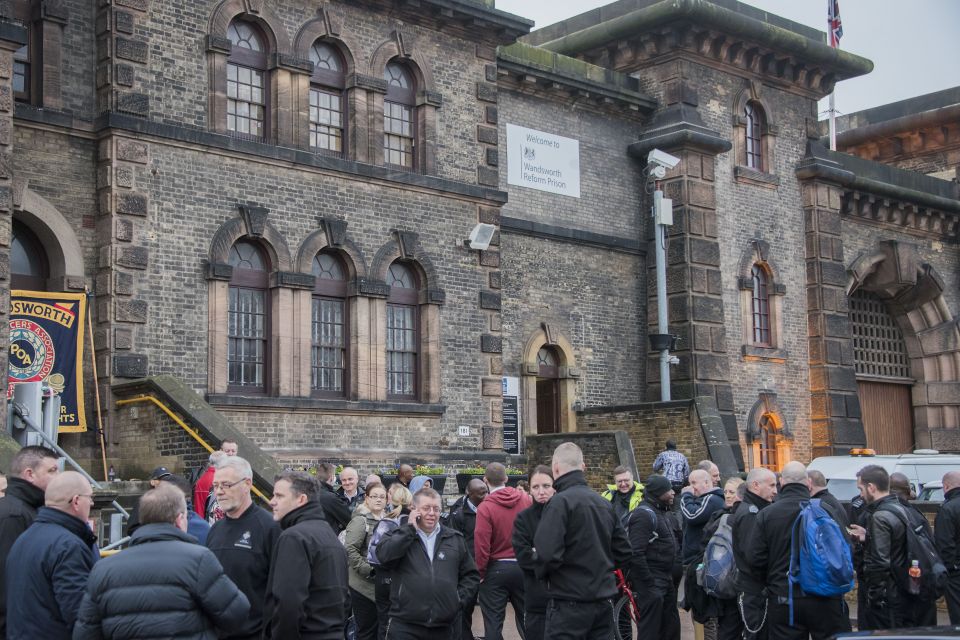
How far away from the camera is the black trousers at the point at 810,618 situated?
10.2 meters

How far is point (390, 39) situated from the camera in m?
23.6

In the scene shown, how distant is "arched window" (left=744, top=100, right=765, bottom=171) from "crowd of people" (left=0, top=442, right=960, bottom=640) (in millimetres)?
17172

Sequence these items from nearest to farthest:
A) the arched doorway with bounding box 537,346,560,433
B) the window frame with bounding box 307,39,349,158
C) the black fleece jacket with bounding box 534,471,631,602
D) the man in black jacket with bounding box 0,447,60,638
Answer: the man in black jacket with bounding box 0,447,60,638
the black fleece jacket with bounding box 534,471,631,602
the window frame with bounding box 307,39,349,158
the arched doorway with bounding box 537,346,560,433

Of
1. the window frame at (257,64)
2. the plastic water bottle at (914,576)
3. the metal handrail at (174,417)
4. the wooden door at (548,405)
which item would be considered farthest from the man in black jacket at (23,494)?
the wooden door at (548,405)

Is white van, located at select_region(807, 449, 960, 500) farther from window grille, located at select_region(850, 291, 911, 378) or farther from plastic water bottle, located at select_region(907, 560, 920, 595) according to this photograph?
window grille, located at select_region(850, 291, 911, 378)

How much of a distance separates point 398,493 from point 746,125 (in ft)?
67.4

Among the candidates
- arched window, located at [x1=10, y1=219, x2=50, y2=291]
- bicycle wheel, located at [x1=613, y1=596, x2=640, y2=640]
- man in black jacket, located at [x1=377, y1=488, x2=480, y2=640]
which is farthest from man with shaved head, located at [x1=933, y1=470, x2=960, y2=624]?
arched window, located at [x1=10, y1=219, x2=50, y2=291]

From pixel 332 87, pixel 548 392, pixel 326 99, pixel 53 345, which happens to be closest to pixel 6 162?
pixel 53 345

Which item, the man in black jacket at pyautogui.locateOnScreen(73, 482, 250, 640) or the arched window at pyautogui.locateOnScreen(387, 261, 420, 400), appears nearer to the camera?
the man in black jacket at pyautogui.locateOnScreen(73, 482, 250, 640)

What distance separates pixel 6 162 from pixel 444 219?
8.84 metres

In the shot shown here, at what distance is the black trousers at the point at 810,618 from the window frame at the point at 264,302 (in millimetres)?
12315

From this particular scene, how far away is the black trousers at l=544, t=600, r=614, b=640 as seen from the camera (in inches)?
380

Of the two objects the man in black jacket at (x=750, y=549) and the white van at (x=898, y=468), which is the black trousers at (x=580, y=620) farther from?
the white van at (x=898, y=468)

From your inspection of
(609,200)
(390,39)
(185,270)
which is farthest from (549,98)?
(185,270)
